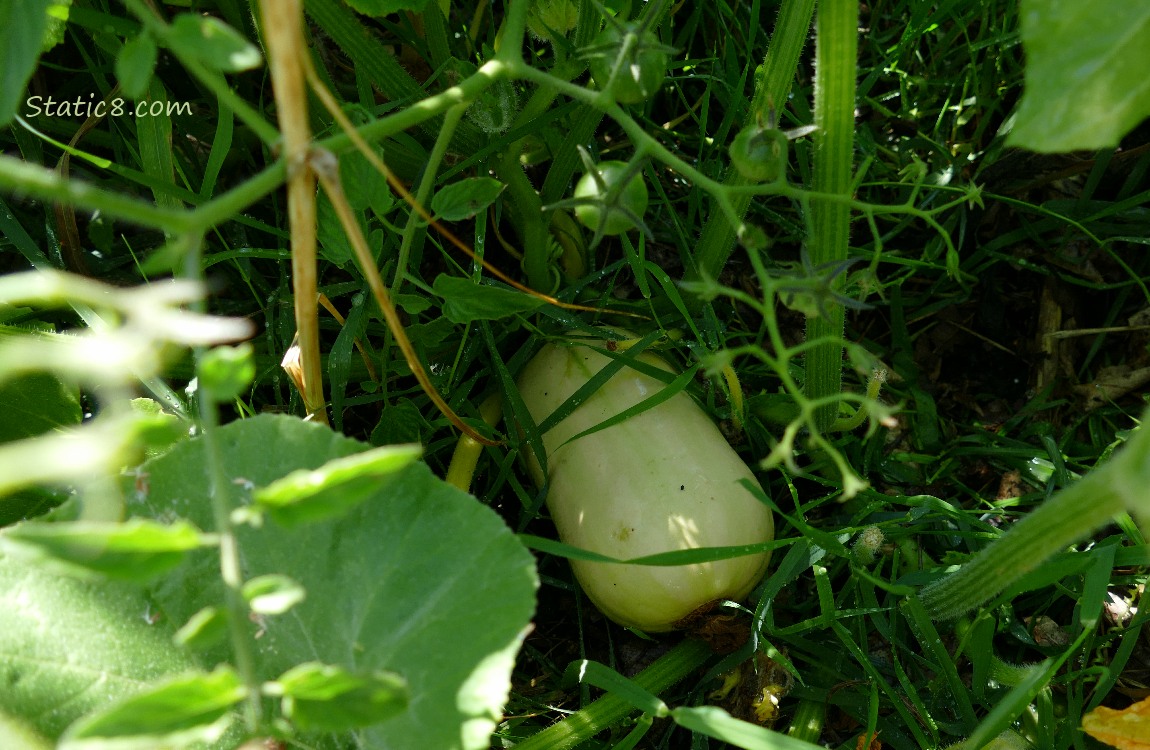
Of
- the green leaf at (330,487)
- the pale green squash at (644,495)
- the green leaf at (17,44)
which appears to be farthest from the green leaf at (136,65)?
the pale green squash at (644,495)

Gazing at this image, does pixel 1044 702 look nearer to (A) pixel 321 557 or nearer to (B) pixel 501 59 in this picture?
(A) pixel 321 557

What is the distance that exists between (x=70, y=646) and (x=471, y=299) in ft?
1.80

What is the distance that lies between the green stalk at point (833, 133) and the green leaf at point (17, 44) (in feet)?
2.55

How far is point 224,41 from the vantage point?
2.43 feet

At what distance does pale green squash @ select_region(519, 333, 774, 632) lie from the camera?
134 cm

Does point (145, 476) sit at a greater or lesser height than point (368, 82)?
lesser

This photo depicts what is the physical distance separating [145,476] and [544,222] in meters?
0.67

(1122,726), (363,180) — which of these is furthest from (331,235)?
(1122,726)

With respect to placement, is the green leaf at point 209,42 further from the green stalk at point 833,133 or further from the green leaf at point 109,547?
the green stalk at point 833,133

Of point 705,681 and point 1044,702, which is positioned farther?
point 705,681

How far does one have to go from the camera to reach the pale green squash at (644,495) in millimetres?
1336

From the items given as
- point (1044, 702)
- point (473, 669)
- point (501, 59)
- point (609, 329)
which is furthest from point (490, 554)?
point (1044, 702)

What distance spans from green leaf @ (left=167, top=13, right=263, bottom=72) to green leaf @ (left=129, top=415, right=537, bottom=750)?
0.37 metres

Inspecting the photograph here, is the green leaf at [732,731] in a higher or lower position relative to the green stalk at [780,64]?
lower
